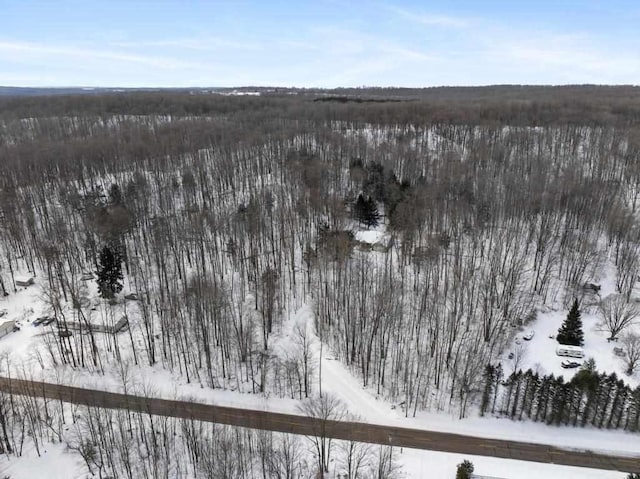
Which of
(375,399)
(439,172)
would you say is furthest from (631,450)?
(439,172)

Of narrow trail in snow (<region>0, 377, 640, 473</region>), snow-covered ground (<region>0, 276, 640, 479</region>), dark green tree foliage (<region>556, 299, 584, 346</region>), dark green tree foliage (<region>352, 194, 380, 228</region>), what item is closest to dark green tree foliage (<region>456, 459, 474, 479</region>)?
snow-covered ground (<region>0, 276, 640, 479</region>)

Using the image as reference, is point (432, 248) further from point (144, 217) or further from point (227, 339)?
point (144, 217)

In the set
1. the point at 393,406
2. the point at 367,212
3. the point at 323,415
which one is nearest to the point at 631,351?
the point at 393,406

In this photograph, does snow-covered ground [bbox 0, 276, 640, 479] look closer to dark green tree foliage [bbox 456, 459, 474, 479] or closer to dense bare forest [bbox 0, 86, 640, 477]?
dark green tree foliage [bbox 456, 459, 474, 479]

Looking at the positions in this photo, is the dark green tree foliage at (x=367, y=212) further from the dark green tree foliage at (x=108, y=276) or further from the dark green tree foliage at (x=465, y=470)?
the dark green tree foliage at (x=465, y=470)

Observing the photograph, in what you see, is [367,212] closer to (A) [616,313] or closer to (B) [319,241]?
(B) [319,241]
